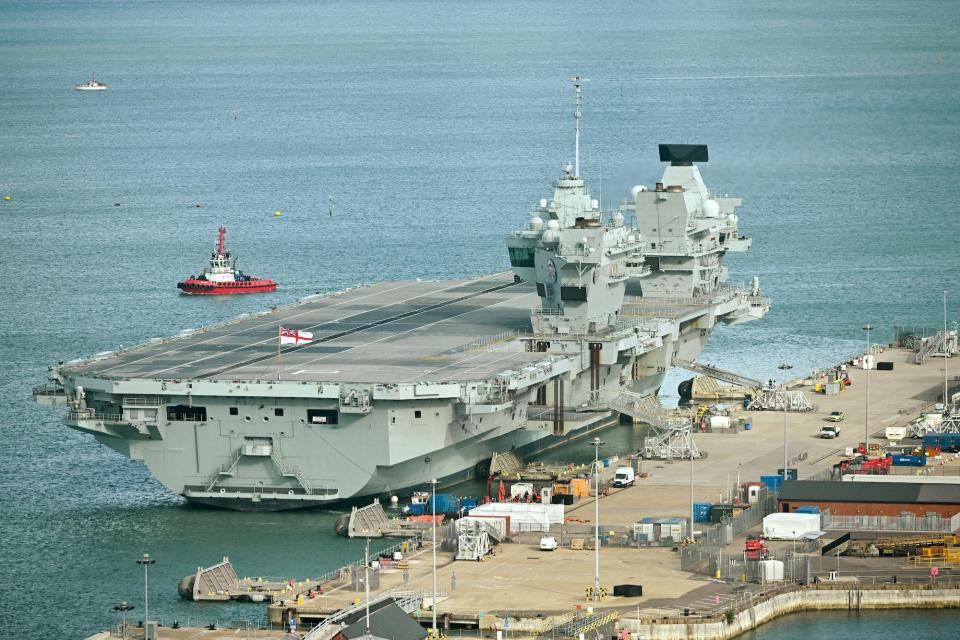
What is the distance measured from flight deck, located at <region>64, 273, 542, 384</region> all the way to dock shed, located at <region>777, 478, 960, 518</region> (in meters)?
11.8

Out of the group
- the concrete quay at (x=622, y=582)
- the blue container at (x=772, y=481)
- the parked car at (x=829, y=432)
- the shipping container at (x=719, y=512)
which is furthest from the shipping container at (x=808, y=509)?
the parked car at (x=829, y=432)

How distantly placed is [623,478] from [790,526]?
9.11 m

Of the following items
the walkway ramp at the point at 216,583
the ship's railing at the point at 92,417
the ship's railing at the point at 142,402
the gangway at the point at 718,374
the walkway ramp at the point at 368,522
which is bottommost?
the walkway ramp at the point at 216,583

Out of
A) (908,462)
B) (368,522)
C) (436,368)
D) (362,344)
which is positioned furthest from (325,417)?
(908,462)

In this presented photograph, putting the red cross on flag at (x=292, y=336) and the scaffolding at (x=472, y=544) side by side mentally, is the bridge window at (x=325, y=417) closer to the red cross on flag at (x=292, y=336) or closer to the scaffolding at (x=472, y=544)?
the red cross on flag at (x=292, y=336)

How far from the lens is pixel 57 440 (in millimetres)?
77812

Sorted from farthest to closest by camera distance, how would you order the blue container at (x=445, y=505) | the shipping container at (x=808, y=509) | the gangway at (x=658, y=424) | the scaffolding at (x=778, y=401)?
the scaffolding at (x=778, y=401), the gangway at (x=658, y=424), the blue container at (x=445, y=505), the shipping container at (x=808, y=509)

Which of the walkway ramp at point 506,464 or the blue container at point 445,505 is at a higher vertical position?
the walkway ramp at point 506,464

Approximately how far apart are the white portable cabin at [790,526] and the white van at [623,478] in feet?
27.5

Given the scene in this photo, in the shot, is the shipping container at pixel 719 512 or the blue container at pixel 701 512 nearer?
the shipping container at pixel 719 512

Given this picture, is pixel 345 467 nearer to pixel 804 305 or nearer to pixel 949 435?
pixel 949 435

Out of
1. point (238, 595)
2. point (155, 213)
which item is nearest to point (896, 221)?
point (155, 213)

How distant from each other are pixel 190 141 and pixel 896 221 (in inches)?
3241

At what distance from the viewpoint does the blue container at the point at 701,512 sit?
209ft
